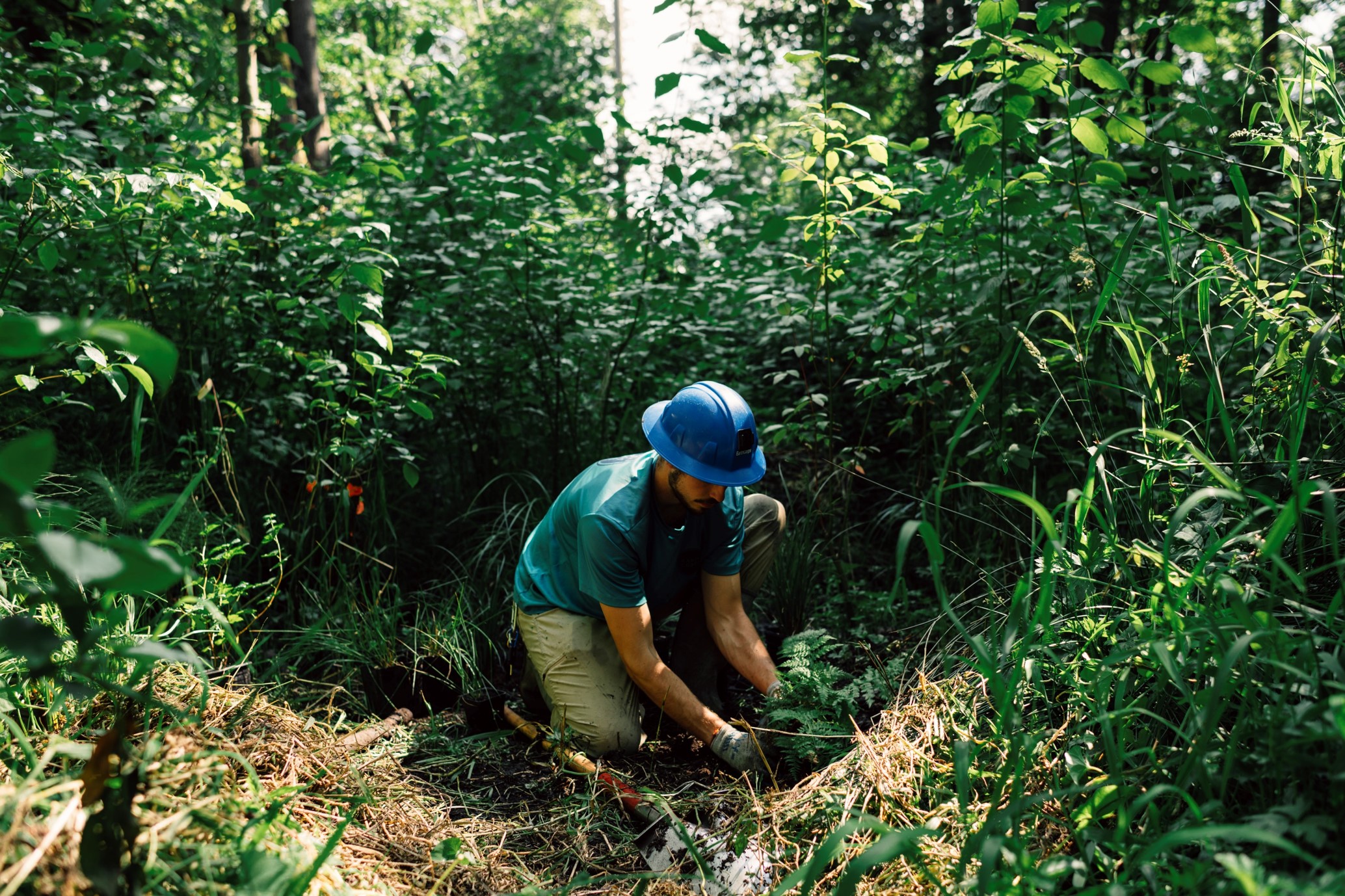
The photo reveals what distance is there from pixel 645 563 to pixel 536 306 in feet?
5.56

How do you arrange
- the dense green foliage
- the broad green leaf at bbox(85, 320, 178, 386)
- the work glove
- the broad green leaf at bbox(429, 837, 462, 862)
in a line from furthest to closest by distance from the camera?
the work glove < the broad green leaf at bbox(429, 837, 462, 862) < the dense green foliage < the broad green leaf at bbox(85, 320, 178, 386)

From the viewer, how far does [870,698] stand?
2320mm

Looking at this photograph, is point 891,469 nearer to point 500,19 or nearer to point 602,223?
point 602,223

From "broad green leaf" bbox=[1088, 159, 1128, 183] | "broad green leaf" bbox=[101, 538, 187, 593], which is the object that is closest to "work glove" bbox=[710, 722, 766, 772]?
"broad green leaf" bbox=[101, 538, 187, 593]

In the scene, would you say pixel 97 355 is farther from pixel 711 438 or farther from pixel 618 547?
pixel 711 438

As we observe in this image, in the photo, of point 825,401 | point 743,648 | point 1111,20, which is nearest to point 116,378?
point 743,648

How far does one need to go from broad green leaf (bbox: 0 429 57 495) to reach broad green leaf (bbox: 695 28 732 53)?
96.8 inches

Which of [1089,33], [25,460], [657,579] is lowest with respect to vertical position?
[657,579]

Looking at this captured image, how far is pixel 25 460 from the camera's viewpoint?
918 millimetres

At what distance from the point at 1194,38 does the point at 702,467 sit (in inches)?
69.4

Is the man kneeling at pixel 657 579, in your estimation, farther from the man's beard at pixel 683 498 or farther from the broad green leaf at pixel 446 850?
the broad green leaf at pixel 446 850

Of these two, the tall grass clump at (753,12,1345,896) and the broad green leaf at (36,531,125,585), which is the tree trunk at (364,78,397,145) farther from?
the broad green leaf at (36,531,125,585)

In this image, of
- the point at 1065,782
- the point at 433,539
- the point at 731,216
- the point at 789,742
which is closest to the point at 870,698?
the point at 789,742

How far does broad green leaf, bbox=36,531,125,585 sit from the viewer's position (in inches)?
38.4
